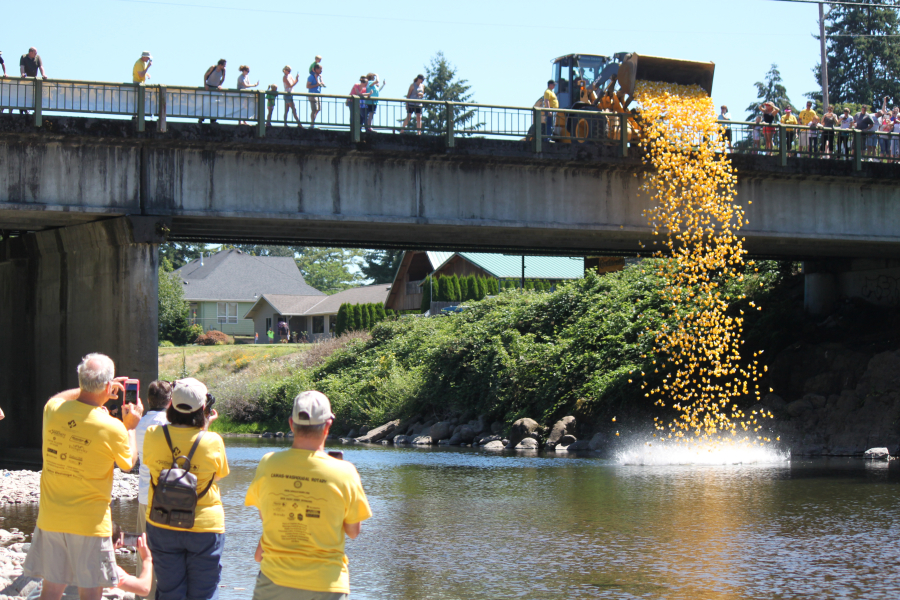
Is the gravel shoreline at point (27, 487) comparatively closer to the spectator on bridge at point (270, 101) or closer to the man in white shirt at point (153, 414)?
the spectator on bridge at point (270, 101)

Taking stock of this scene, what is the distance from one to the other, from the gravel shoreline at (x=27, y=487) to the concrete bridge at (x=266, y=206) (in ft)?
6.93

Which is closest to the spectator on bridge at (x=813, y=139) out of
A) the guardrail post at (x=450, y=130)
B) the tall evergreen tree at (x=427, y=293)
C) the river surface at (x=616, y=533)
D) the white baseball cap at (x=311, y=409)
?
the river surface at (x=616, y=533)

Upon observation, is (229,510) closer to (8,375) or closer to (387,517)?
(387,517)

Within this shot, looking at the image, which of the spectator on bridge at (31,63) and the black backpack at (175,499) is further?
the spectator on bridge at (31,63)

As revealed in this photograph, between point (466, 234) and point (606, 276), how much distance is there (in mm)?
12955

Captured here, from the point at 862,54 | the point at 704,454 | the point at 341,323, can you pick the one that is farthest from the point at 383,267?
the point at 704,454

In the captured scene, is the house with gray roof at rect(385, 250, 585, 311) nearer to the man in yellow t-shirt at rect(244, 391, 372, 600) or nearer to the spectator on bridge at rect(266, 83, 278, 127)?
the spectator on bridge at rect(266, 83, 278, 127)

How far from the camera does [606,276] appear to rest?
34.8 meters

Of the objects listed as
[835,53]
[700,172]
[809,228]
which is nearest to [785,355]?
[809,228]

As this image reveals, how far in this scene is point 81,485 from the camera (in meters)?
6.38

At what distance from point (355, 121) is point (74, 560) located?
1462 cm

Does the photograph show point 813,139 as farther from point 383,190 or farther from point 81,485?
point 81,485

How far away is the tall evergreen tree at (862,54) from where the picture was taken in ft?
244

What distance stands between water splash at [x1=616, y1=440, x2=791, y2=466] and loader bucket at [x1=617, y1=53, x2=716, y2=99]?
27.5ft
